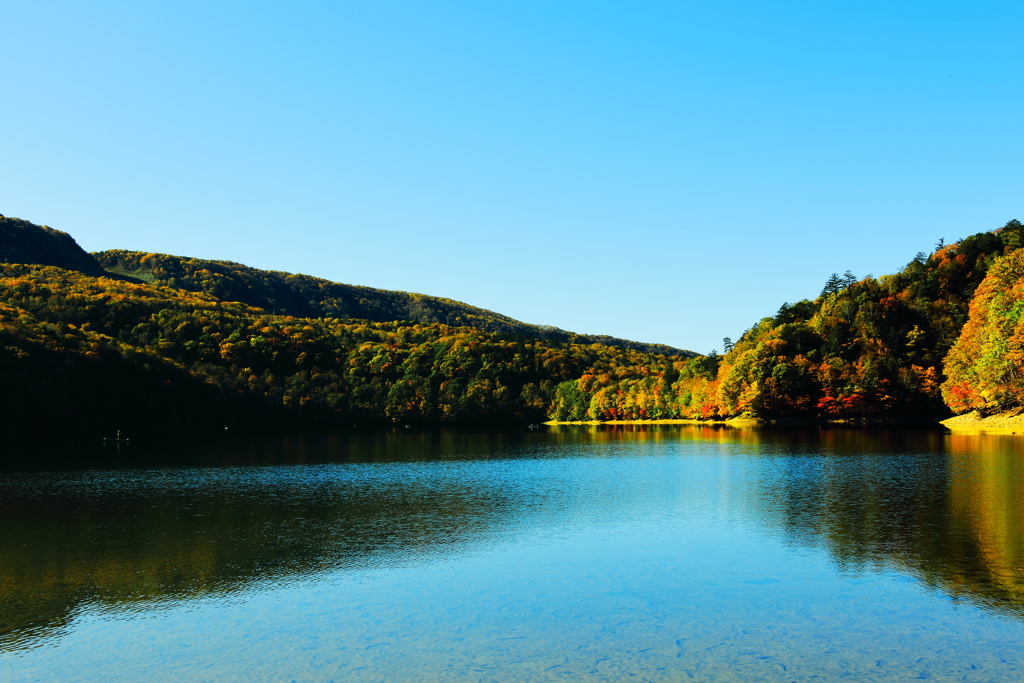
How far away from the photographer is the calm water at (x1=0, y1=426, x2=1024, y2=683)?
593 inches

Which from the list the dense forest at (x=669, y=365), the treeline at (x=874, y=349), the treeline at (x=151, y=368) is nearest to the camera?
the dense forest at (x=669, y=365)

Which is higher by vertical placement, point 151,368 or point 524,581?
point 151,368

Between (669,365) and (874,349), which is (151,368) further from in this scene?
(874,349)

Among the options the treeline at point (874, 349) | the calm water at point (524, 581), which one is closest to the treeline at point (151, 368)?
the treeline at point (874, 349)

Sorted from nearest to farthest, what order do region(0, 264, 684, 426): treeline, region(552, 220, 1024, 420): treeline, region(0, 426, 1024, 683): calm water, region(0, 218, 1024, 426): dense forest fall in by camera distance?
region(0, 426, 1024, 683): calm water → region(0, 218, 1024, 426): dense forest → region(552, 220, 1024, 420): treeline → region(0, 264, 684, 426): treeline

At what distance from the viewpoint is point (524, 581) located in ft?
71.4

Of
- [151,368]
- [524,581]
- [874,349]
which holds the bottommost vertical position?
[524,581]

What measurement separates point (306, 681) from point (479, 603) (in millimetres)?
6193

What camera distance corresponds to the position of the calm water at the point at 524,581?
15062mm

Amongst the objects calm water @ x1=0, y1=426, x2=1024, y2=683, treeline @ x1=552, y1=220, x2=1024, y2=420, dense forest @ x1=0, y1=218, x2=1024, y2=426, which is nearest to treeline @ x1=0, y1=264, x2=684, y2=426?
dense forest @ x1=0, y1=218, x2=1024, y2=426

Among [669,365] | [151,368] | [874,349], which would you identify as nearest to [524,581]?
[874,349]

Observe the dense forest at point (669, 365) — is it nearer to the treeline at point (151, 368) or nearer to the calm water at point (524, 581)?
the treeline at point (151, 368)

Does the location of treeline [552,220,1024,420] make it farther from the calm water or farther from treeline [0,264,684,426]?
the calm water

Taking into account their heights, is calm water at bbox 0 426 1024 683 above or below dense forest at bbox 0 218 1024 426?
below
